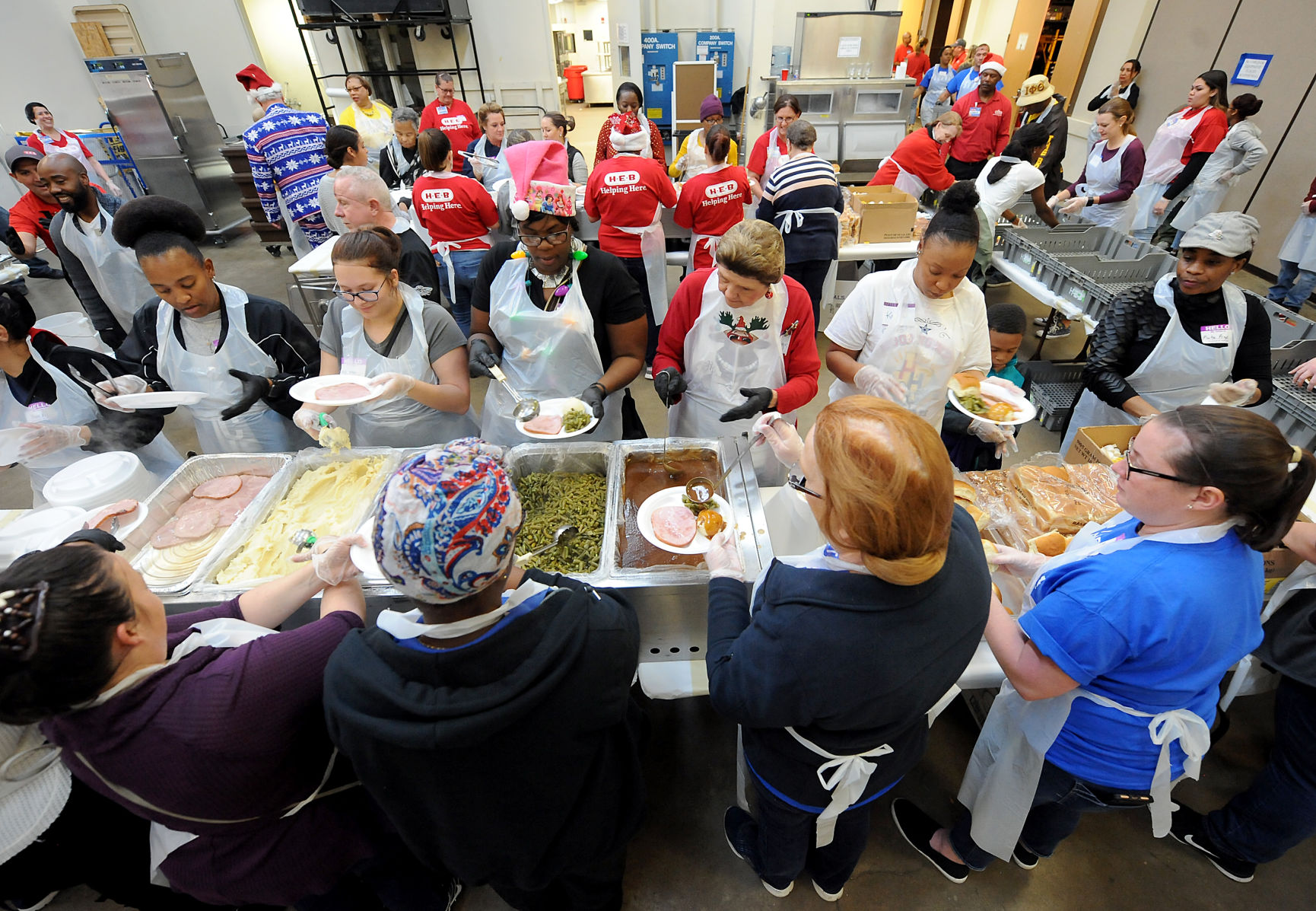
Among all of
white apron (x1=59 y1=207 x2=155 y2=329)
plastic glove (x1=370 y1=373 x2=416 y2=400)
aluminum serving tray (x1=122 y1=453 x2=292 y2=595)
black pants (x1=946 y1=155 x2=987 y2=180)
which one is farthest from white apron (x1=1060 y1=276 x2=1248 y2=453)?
white apron (x1=59 y1=207 x2=155 y2=329)

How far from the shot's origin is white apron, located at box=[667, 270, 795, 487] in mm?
2482

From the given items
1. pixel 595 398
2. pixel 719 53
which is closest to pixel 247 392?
pixel 595 398

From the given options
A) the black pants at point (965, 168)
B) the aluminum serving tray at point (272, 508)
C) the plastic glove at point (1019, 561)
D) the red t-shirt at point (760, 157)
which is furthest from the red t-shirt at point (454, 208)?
the black pants at point (965, 168)

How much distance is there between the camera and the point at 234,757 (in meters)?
1.20

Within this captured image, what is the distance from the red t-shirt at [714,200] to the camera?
4.56 m

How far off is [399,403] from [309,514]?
667mm

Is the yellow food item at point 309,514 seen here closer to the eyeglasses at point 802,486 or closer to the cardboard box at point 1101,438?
the eyeglasses at point 802,486

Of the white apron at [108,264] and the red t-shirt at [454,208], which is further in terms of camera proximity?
the red t-shirt at [454,208]

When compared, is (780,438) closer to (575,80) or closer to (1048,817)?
(1048,817)

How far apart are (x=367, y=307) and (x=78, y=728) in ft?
5.48

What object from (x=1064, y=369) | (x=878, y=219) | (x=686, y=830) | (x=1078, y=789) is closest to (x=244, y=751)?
(x=686, y=830)

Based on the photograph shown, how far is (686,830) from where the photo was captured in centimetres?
227

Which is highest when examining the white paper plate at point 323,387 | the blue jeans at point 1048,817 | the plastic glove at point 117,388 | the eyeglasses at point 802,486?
the eyeglasses at point 802,486

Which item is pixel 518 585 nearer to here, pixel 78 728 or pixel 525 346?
pixel 78 728
